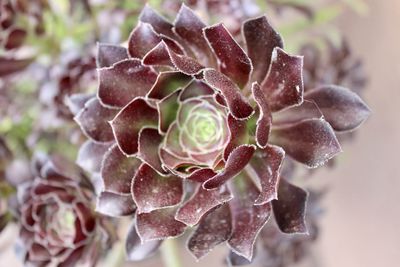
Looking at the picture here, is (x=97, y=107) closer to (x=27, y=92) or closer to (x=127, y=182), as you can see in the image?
(x=127, y=182)

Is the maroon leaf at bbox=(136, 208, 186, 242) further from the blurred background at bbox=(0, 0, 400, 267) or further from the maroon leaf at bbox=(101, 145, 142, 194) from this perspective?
the blurred background at bbox=(0, 0, 400, 267)

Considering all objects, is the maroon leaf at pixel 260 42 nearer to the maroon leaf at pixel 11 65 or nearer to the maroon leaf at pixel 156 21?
the maroon leaf at pixel 156 21

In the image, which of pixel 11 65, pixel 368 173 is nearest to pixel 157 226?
pixel 11 65

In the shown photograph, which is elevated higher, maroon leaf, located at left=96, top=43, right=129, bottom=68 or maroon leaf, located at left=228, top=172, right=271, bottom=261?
maroon leaf, located at left=96, top=43, right=129, bottom=68

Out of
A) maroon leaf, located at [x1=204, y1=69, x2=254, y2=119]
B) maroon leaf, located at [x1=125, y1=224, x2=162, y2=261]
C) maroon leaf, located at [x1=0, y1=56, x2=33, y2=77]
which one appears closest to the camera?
maroon leaf, located at [x1=204, y1=69, x2=254, y2=119]

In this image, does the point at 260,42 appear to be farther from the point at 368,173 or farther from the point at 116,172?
the point at 368,173

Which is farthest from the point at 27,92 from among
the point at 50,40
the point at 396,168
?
the point at 396,168

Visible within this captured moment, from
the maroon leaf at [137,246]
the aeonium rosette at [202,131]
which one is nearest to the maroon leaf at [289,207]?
the aeonium rosette at [202,131]

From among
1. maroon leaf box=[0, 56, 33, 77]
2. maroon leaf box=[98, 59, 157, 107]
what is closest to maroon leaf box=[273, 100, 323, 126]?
maroon leaf box=[98, 59, 157, 107]
